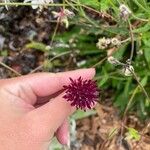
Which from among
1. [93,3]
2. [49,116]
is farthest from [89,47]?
[49,116]

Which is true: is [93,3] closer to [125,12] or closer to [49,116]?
[125,12]

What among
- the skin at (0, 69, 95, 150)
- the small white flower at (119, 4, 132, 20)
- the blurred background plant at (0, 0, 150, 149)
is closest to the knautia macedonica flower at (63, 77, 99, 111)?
the skin at (0, 69, 95, 150)

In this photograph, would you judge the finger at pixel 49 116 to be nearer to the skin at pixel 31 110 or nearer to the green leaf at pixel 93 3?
the skin at pixel 31 110

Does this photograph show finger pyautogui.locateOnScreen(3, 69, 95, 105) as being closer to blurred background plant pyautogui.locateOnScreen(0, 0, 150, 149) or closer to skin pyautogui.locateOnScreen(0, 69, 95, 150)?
skin pyautogui.locateOnScreen(0, 69, 95, 150)

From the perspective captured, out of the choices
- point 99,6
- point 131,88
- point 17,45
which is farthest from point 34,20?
point 99,6

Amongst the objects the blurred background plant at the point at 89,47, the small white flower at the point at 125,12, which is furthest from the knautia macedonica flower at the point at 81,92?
the blurred background plant at the point at 89,47

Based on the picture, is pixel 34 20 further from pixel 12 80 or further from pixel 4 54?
pixel 12 80
